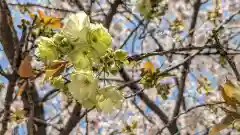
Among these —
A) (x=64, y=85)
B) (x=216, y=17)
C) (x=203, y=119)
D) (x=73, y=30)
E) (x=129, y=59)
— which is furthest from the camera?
(x=203, y=119)

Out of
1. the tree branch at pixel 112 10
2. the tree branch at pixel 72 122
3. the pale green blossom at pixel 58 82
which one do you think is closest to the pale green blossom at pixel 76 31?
the pale green blossom at pixel 58 82

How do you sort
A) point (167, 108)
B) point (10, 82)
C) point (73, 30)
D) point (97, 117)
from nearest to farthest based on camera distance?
point (73, 30), point (10, 82), point (97, 117), point (167, 108)

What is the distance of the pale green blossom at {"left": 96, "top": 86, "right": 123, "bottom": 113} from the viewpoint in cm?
89

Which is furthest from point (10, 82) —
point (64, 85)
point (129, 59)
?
point (129, 59)

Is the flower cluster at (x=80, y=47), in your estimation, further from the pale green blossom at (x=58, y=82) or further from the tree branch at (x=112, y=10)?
the tree branch at (x=112, y=10)

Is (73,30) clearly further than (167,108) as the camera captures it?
No

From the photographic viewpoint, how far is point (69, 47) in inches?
30.4

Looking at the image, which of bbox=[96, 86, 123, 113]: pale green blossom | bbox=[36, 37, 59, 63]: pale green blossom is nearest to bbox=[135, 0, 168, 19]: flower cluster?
bbox=[96, 86, 123, 113]: pale green blossom

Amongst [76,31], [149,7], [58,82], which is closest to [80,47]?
[76,31]

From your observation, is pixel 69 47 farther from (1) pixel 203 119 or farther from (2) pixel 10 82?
(1) pixel 203 119

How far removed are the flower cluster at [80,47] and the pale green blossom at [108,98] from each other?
1.9 inches

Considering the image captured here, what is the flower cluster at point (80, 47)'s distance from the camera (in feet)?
2.53

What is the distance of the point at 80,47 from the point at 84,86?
0.10 metres

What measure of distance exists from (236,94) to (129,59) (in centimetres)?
28
